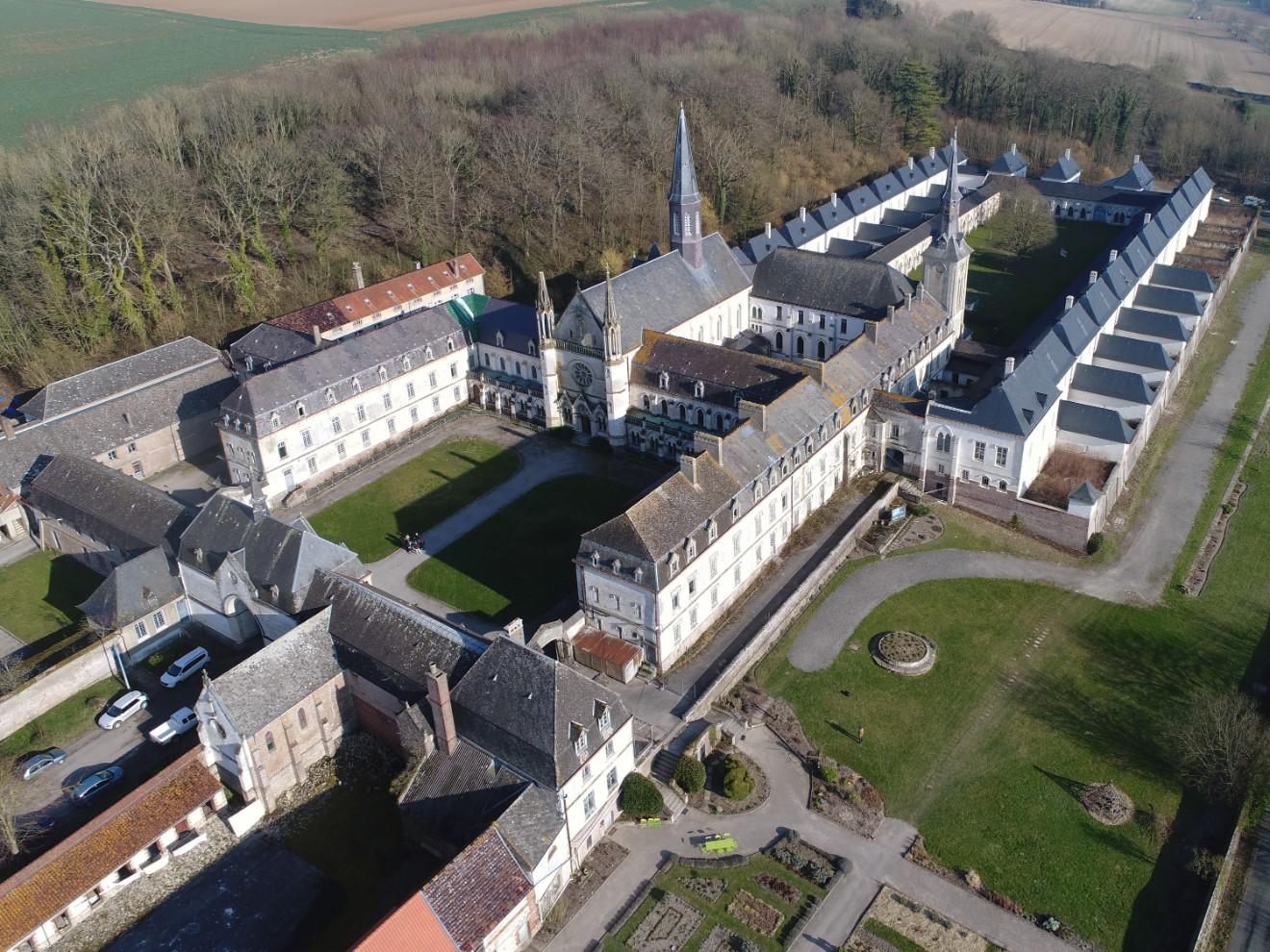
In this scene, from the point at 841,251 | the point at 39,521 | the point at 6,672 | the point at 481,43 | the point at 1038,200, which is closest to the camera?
the point at 6,672

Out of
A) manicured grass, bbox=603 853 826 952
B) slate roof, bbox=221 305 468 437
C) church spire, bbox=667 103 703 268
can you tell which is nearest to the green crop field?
slate roof, bbox=221 305 468 437

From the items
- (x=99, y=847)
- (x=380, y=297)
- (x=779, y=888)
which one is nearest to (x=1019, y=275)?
(x=380, y=297)

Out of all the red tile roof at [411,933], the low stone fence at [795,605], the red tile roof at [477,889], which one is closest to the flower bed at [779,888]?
the low stone fence at [795,605]

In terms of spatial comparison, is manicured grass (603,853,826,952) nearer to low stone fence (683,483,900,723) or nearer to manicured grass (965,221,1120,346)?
low stone fence (683,483,900,723)

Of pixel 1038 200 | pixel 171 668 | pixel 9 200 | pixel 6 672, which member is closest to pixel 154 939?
pixel 171 668

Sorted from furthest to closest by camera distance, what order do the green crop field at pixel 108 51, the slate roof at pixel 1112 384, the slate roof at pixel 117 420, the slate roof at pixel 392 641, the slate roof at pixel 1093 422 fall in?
1. the green crop field at pixel 108 51
2. the slate roof at pixel 1112 384
3. the slate roof at pixel 1093 422
4. the slate roof at pixel 117 420
5. the slate roof at pixel 392 641

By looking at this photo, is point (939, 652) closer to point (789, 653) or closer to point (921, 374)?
point (789, 653)

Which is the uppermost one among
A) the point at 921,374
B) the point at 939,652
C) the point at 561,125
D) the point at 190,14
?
the point at 190,14

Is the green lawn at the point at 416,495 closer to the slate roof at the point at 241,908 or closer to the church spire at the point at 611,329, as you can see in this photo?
the church spire at the point at 611,329
